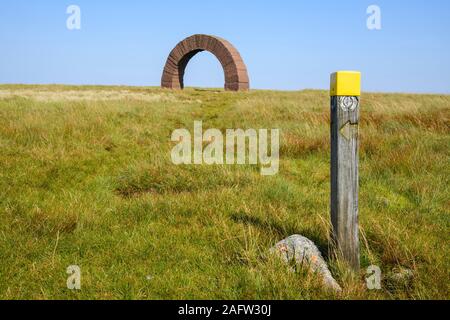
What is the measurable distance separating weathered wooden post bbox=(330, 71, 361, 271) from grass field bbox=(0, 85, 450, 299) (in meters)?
0.17

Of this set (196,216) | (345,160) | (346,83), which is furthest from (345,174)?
(196,216)

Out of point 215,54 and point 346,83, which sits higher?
point 215,54

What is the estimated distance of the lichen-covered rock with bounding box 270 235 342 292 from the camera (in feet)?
10.2

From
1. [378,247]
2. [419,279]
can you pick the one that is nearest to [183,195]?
[378,247]

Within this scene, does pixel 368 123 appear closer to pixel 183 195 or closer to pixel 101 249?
pixel 183 195

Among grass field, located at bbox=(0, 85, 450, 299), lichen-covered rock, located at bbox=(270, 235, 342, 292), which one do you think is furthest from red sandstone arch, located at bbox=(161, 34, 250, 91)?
lichen-covered rock, located at bbox=(270, 235, 342, 292)

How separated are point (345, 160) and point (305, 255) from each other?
33.3 inches

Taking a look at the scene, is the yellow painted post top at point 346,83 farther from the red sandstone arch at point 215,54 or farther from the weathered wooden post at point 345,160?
the red sandstone arch at point 215,54

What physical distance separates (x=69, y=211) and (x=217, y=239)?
1.78 meters

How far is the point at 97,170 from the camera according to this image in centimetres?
672

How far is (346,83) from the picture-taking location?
316cm

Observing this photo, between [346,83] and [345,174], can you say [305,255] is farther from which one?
[346,83]

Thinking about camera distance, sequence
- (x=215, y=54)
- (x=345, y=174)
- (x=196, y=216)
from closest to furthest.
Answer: (x=345, y=174)
(x=196, y=216)
(x=215, y=54)

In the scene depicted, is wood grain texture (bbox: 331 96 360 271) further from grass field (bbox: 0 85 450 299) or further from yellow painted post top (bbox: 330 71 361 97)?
grass field (bbox: 0 85 450 299)
